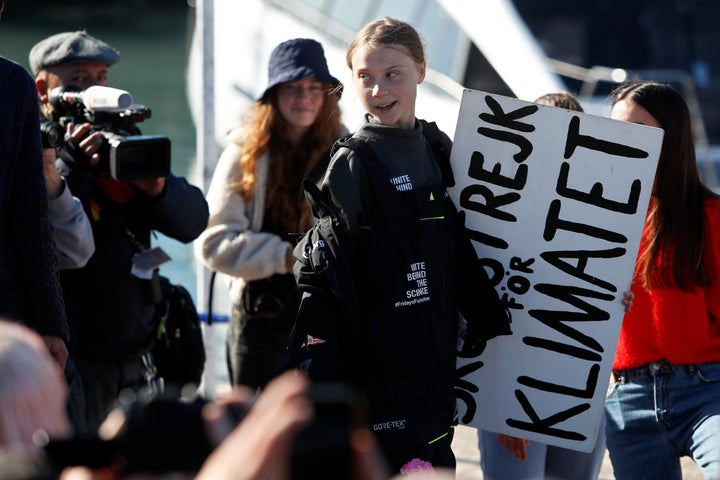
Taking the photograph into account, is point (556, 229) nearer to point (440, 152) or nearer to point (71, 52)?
point (440, 152)

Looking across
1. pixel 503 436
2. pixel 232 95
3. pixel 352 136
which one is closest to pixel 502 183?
pixel 352 136

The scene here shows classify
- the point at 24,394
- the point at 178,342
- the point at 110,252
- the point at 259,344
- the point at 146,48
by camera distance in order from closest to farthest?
1. the point at 24,394
2. the point at 110,252
3. the point at 178,342
4. the point at 259,344
5. the point at 146,48

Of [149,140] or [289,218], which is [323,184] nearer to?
[149,140]

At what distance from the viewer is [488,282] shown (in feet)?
10.9

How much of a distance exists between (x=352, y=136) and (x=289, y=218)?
4.07 feet

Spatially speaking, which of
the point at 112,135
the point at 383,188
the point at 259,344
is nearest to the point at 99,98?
the point at 112,135

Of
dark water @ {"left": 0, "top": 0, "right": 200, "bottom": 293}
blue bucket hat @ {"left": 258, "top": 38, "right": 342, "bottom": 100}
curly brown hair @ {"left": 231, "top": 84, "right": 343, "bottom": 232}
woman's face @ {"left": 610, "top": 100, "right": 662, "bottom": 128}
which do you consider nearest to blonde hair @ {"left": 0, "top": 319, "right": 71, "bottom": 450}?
woman's face @ {"left": 610, "top": 100, "right": 662, "bottom": 128}

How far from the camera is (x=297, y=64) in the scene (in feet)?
14.7

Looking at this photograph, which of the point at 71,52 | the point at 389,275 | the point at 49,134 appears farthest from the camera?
the point at 71,52

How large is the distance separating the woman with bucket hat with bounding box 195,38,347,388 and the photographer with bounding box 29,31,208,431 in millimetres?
226

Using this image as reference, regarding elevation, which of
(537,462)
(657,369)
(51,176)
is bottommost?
(537,462)

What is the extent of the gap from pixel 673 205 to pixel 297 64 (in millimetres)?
1507

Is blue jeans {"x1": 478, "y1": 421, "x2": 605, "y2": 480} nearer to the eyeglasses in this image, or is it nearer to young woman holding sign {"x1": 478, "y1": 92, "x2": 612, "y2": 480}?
young woman holding sign {"x1": 478, "y1": 92, "x2": 612, "y2": 480}

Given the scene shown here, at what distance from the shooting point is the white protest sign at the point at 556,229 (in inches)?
137
